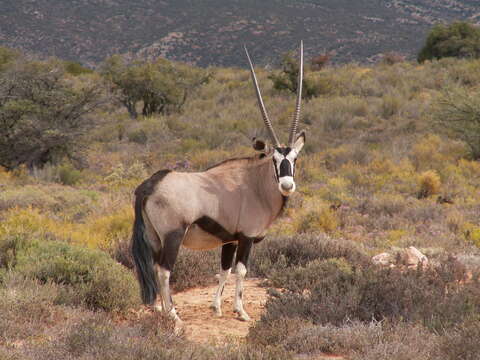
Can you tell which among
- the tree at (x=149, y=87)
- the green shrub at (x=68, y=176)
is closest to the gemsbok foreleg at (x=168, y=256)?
the green shrub at (x=68, y=176)

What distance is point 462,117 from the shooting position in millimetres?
17297

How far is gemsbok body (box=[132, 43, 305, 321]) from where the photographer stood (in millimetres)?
5277

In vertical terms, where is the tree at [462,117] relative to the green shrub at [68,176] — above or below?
above

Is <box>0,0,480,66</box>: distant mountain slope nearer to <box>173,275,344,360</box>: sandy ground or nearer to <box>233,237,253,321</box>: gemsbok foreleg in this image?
<box>173,275,344,360</box>: sandy ground

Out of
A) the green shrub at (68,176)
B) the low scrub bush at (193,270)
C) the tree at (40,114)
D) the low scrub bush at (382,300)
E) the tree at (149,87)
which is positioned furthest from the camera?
the tree at (149,87)

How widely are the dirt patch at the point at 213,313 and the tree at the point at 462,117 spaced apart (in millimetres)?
11244

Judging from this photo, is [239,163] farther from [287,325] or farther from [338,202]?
[338,202]

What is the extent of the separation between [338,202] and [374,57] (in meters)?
40.7

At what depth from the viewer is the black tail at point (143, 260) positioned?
5.31 metres

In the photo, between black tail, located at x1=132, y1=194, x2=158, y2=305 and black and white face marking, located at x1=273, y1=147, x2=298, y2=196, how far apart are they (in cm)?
136

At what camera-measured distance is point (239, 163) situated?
243 inches

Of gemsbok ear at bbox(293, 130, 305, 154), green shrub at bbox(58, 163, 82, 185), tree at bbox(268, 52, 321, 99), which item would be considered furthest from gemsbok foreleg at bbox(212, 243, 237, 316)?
tree at bbox(268, 52, 321, 99)

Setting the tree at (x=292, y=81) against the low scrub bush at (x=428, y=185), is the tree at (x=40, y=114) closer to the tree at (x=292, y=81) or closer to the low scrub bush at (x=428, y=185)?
the low scrub bush at (x=428, y=185)

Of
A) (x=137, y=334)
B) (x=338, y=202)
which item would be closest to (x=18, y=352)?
(x=137, y=334)
